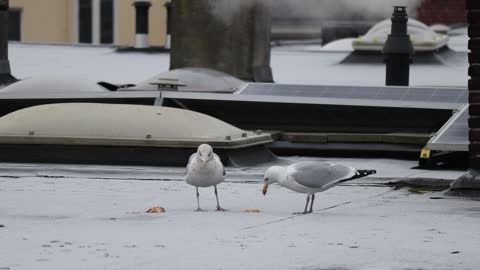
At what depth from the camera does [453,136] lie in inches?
692

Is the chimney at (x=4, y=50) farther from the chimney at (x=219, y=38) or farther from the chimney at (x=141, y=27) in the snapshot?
the chimney at (x=141, y=27)

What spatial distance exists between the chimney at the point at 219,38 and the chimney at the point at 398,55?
Answer: 2.81m

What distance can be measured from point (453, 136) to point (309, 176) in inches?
193

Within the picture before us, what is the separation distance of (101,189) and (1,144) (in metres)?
3.08

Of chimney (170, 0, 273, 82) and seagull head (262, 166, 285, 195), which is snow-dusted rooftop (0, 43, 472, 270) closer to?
seagull head (262, 166, 285, 195)

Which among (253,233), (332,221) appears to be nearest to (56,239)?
(253,233)

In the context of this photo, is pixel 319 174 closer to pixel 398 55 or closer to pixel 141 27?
pixel 398 55

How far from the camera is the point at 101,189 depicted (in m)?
15.3

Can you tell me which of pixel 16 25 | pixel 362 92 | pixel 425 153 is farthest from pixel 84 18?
pixel 425 153

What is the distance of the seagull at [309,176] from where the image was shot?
1301 cm

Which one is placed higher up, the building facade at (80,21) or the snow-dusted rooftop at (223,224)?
the snow-dusted rooftop at (223,224)

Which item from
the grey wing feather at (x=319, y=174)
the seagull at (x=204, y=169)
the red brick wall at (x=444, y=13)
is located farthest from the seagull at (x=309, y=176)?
the red brick wall at (x=444, y=13)

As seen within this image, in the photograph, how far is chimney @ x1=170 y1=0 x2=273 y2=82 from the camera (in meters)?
24.6

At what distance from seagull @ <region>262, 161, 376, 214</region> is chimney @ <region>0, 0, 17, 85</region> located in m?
10.6
